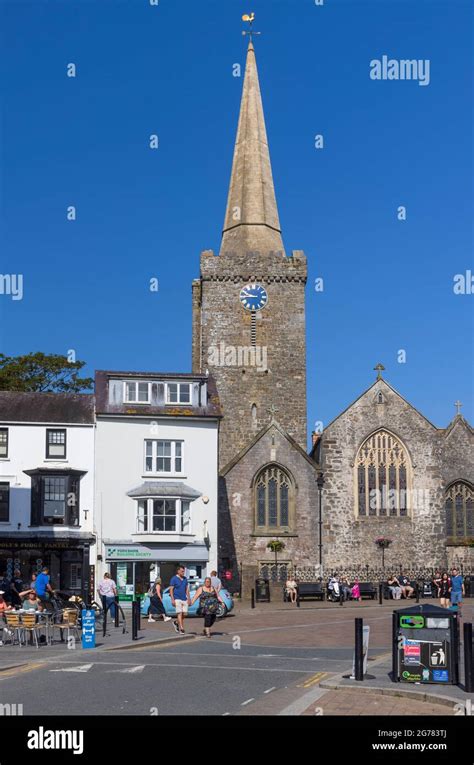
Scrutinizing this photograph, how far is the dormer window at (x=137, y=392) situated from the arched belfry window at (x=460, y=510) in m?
18.2

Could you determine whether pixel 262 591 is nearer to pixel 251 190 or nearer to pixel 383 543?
pixel 383 543

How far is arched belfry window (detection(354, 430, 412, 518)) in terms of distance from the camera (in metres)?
51.7

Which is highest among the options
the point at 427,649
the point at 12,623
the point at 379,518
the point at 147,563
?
the point at 379,518

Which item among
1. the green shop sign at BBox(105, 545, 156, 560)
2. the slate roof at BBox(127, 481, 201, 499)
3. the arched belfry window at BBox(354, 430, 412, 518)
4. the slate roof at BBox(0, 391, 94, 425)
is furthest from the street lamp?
the slate roof at BBox(0, 391, 94, 425)

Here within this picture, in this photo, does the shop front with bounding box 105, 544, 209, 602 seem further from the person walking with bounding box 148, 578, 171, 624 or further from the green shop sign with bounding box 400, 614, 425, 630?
the green shop sign with bounding box 400, 614, 425, 630

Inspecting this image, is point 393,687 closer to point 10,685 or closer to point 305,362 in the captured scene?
point 10,685

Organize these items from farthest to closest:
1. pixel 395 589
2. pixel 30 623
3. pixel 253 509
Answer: pixel 253 509 → pixel 395 589 → pixel 30 623

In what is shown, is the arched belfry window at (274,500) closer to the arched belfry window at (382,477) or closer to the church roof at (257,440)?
the church roof at (257,440)

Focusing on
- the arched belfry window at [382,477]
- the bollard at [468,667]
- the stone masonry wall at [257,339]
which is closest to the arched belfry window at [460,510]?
the arched belfry window at [382,477]

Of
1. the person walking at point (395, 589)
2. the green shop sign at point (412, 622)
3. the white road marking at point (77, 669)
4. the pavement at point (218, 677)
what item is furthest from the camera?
the person walking at point (395, 589)

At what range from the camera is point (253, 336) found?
187 ft

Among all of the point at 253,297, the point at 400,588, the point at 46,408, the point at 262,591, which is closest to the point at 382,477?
the point at 400,588

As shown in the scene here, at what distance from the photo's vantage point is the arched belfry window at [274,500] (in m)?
49.8

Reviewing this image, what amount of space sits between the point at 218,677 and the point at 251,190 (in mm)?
46041
